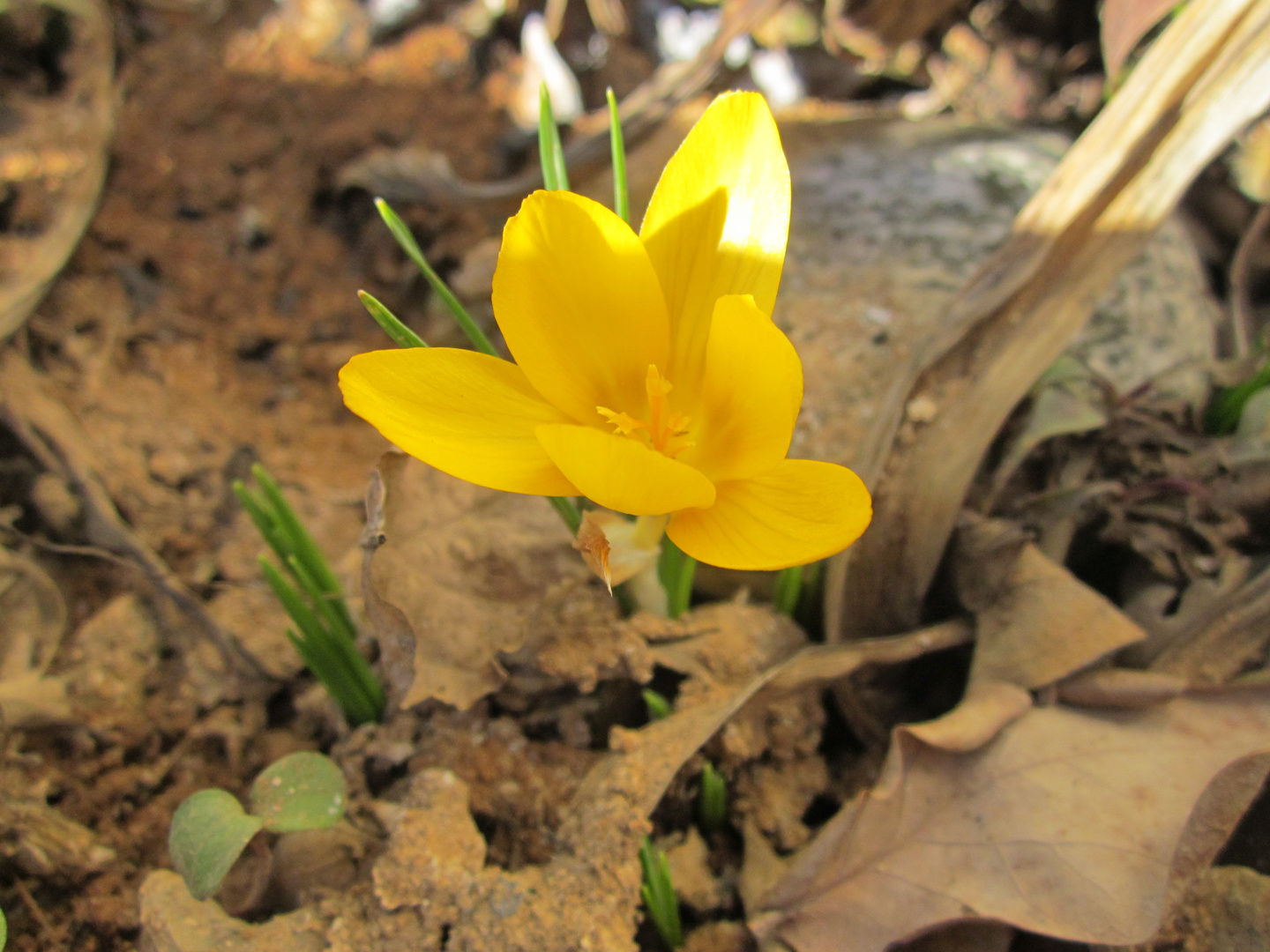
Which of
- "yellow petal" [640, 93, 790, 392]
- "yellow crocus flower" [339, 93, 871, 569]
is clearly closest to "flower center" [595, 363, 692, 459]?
"yellow crocus flower" [339, 93, 871, 569]

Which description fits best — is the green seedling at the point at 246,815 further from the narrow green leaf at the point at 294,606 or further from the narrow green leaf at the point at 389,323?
the narrow green leaf at the point at 389,323

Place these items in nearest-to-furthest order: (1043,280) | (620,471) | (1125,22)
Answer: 1. (620,471)
2. (1043,280)
3. (1125,22)

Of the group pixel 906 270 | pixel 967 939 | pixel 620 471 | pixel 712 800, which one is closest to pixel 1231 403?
pixel 906 270

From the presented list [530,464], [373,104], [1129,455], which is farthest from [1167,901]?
[373,104]

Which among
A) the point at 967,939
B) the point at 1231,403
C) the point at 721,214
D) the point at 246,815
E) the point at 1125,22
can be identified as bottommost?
the point at 967,939

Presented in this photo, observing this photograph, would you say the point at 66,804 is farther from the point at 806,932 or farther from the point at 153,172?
the point at 153,172

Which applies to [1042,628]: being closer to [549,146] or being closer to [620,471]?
[620,471]
